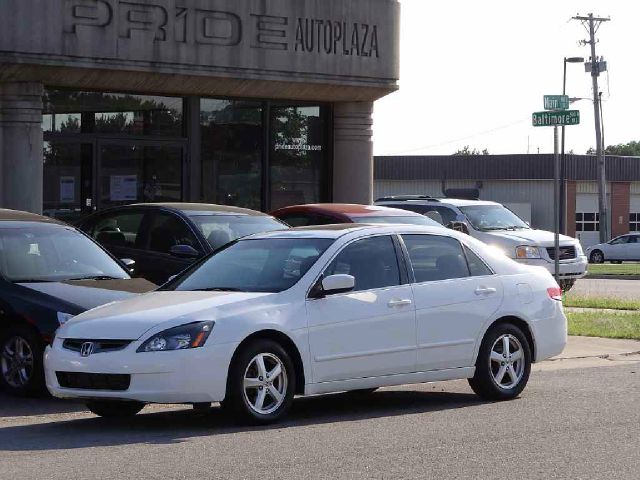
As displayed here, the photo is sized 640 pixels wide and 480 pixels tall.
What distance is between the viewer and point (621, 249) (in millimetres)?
59312

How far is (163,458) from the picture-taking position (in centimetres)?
846

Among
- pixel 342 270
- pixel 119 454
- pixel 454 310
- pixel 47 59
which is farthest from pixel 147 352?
pixel 47 59

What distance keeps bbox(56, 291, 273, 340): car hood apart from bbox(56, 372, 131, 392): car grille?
11.0 inches

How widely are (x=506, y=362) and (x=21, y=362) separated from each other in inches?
168

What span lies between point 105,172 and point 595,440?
1334 centimetres

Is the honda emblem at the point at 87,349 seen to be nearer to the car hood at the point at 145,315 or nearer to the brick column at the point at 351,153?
the car hood at the point at 145,315

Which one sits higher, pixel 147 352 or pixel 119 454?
pixel 147 352

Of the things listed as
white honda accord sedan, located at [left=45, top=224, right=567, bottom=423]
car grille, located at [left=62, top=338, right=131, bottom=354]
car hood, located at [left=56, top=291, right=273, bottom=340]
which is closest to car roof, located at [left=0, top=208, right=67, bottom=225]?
white honda accord sedan, located at [left=45, top=224, right=567, bottom=423]

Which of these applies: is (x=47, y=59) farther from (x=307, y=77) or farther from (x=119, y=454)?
(x=119, y=454)

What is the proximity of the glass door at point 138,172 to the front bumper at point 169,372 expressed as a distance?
11.8 metres

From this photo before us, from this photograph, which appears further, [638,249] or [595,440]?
[638,249]

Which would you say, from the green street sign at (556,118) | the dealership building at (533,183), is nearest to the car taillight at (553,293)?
the green street sign at (556,118)

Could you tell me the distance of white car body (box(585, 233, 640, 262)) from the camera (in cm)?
5888

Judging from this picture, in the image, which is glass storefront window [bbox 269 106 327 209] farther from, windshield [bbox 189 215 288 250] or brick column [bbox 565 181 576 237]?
brick column [bbox 565 181 576 237]
